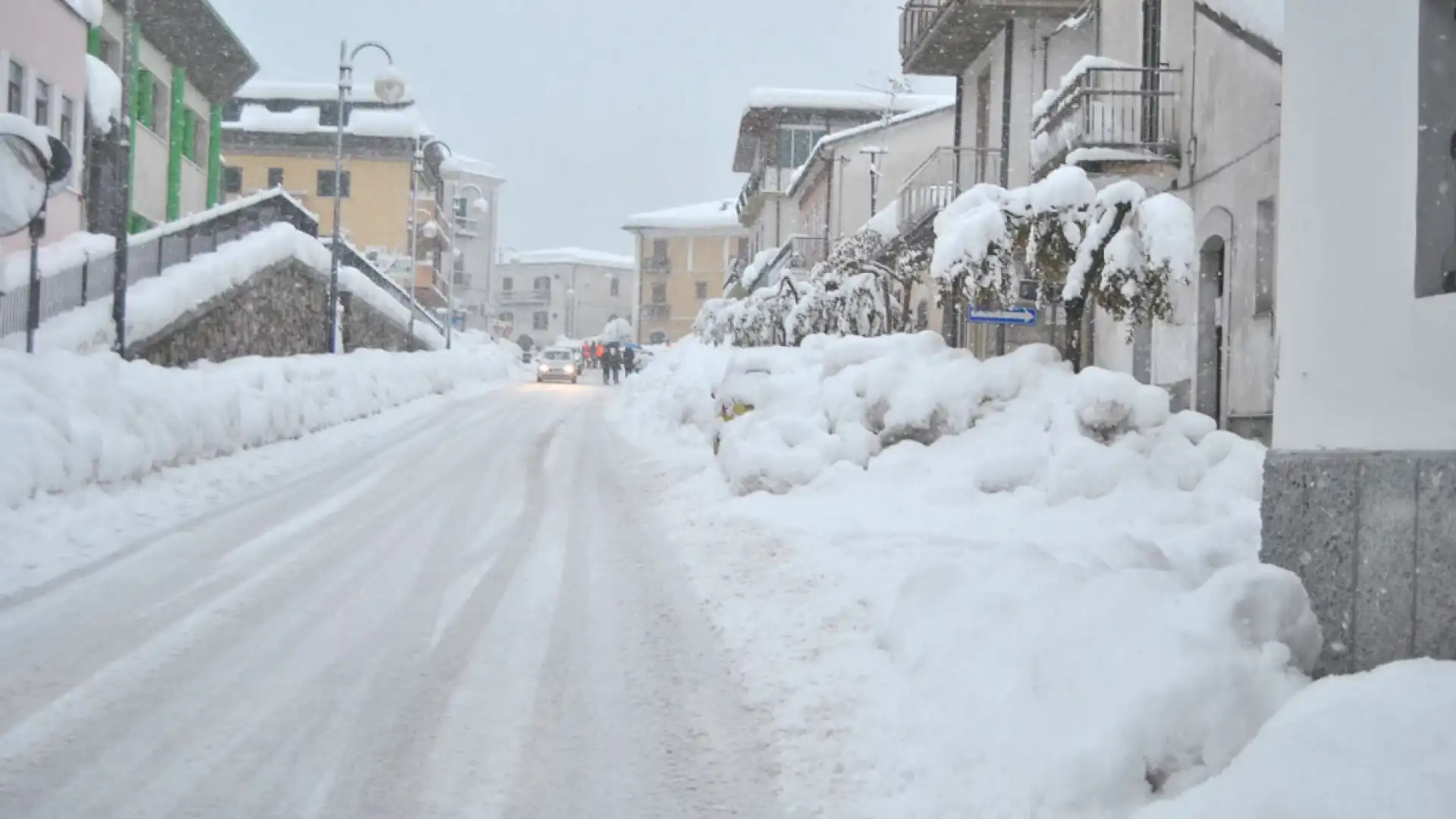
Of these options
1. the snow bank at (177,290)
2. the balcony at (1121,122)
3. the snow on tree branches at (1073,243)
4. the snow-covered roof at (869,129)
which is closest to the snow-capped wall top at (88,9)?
the snow bank at (177,290)

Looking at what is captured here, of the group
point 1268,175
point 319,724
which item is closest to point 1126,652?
point 319,724

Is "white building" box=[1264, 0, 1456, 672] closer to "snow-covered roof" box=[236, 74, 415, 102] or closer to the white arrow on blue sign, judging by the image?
the white arrow on blue sign

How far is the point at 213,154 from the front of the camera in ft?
139

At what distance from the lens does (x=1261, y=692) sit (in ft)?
15.4

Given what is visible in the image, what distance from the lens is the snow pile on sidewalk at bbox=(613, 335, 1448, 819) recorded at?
4.66m

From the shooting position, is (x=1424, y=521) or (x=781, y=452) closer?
(x=1424, y=521)

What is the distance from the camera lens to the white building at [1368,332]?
530cm

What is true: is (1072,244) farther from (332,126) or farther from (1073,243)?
(332,126)

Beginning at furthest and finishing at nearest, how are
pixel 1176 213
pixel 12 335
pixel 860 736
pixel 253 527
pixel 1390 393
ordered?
pixel 12 335 → pixel 1176 213 → pixel 253 527 → pixel 1390 393 → pixel 860 736

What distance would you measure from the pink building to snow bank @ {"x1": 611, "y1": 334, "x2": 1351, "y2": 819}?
15741 millimetres

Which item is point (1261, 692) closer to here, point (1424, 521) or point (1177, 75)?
point (1424, 521)

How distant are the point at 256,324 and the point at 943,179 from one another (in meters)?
14.7

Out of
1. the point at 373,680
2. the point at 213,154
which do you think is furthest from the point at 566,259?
the point at 373,680

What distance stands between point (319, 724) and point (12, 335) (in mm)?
14633
